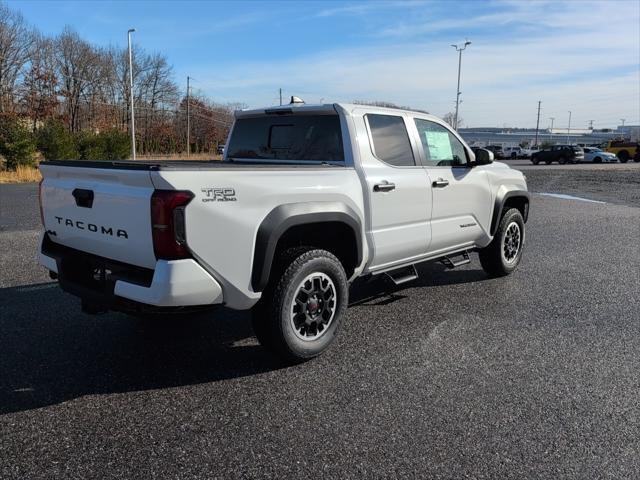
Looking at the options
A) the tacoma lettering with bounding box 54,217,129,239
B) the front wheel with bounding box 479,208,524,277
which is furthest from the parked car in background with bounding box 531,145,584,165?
the tacoma lettering with bounding box 54,217,129,239

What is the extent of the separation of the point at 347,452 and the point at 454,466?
0.55m

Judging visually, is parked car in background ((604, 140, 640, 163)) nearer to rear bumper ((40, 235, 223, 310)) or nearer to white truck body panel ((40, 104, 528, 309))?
white truck body panel ((40, 104, 528, 309))

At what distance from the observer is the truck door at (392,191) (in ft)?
14.3

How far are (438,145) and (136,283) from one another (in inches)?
134

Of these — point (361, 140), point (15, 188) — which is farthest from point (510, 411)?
point (15, 188)

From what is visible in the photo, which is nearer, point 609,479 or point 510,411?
point 609,479

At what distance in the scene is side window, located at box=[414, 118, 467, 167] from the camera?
516cm

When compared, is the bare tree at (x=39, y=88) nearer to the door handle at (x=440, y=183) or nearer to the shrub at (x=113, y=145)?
the shrub at (x=113, y=145)

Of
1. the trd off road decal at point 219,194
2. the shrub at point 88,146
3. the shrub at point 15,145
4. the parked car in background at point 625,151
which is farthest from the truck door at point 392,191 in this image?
the parked car in background at point 625,151

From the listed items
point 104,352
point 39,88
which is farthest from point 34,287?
point 39,88

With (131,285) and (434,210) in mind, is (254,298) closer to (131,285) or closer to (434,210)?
(131,285)

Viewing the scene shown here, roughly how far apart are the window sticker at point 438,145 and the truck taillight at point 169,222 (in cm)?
292

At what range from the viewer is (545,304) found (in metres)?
5.39

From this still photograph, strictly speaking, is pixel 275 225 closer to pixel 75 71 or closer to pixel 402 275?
pixel 402 275
